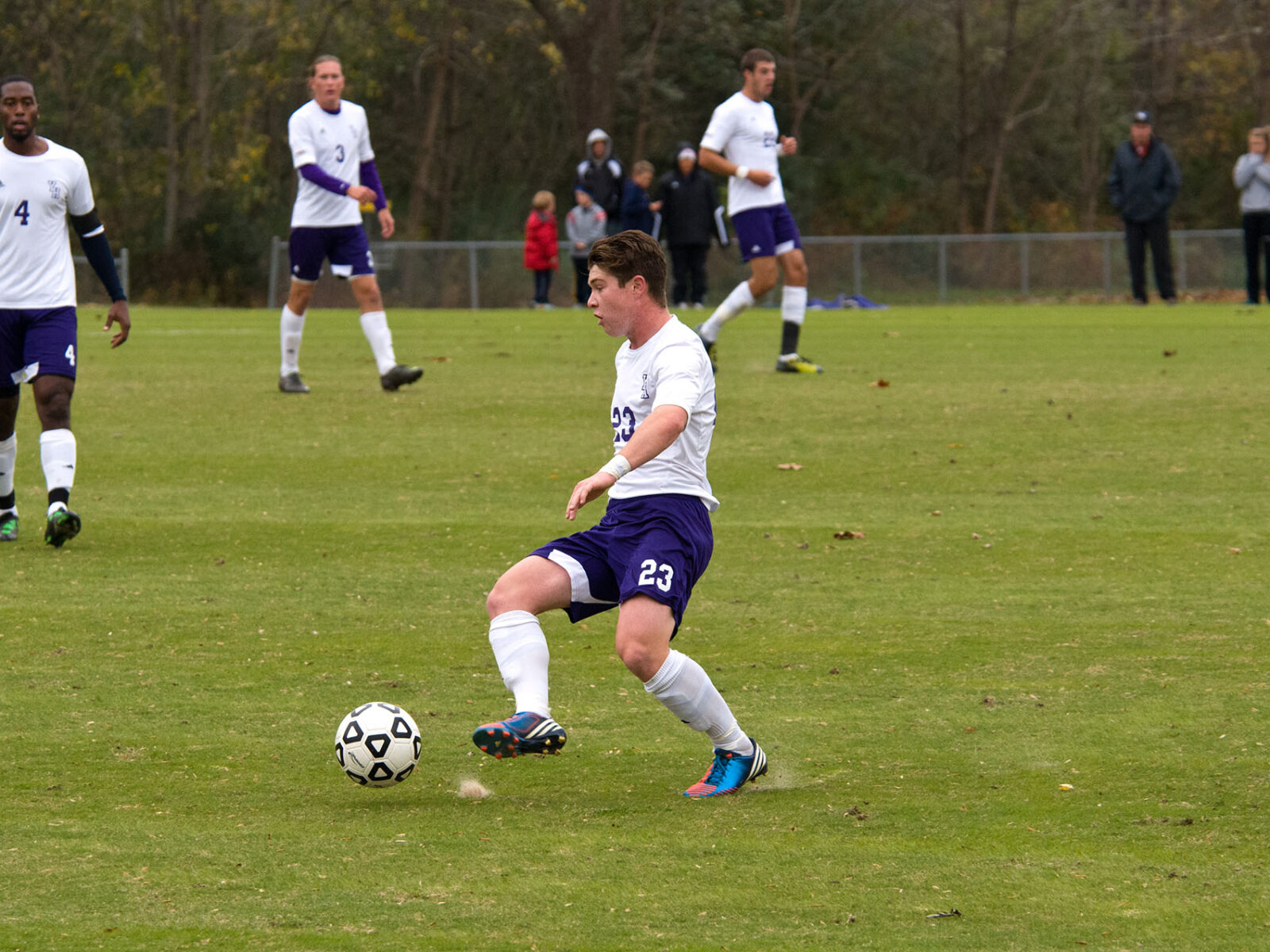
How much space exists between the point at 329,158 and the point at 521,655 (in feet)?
33.0

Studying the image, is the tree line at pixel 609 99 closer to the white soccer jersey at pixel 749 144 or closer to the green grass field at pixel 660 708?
the white soccer jersey at pixel 749 144

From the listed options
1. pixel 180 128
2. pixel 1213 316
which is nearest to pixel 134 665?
pixel 1213 316

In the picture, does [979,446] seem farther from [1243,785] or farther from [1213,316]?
[1213,316]

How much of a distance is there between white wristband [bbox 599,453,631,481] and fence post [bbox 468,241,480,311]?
31.4 m

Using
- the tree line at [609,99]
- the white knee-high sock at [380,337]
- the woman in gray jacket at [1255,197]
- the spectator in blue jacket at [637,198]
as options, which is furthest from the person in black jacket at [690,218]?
the white knee-high sock at [380,337]

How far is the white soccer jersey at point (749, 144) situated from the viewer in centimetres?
1470

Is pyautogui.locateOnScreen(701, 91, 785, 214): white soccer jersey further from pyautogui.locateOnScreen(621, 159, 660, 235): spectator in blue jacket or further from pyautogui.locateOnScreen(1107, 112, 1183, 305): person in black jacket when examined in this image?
pyautogui.locateOnScreen(621, 159, 660, 235): spectator in blue jacket

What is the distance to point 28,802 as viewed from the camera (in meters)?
4.59

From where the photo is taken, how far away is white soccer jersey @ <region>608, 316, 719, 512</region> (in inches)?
197

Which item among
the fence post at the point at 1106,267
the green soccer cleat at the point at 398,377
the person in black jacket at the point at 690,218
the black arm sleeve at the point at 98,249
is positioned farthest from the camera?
the fence post at the point at 1106,267

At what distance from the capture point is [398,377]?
14.2 m

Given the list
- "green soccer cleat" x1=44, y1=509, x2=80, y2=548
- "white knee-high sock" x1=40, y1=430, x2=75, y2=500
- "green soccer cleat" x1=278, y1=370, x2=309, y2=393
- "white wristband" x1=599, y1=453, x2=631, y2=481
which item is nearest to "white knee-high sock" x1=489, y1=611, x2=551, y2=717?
"white wristband" x1=599, y1=453, x2=631, y2=481

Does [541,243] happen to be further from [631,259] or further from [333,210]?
[631,259]

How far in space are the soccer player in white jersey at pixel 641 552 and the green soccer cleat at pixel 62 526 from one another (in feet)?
12.4
